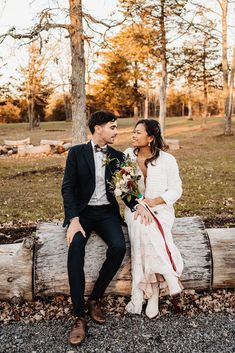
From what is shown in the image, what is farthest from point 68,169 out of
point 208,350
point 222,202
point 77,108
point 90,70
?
point 90,70

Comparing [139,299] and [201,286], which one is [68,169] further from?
[201,286]

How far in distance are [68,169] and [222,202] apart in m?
5.48

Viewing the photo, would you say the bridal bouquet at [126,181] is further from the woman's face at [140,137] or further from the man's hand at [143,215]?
the woman's face at [140,137]

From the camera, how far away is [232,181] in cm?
1204

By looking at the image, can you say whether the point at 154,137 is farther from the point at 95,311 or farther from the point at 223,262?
the point at 95,311

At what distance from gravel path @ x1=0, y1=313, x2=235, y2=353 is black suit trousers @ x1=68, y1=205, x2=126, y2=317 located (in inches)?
13.1

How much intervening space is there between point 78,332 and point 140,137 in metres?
2.47

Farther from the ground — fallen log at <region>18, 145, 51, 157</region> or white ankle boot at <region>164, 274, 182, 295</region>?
white ankle boot at <region>164, 274, 182, 295</region>

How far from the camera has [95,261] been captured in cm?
455

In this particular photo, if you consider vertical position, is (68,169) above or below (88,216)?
above

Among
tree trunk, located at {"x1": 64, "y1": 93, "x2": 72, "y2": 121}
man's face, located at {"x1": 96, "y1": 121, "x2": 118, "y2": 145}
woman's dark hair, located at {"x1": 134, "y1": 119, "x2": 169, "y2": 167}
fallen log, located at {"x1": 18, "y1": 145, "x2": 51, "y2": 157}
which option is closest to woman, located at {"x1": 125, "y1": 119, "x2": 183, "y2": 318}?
woman's dark hair, located at {"x1": 134, "y1": 119, "x2": 169, "y2": 167}

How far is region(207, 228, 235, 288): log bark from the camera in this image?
4746 mm

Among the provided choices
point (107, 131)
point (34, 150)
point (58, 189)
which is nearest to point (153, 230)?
point (107, 131)

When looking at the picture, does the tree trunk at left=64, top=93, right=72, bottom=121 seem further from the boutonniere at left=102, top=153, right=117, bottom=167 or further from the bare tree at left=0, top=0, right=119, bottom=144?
the boutonniere at left=102, top=153, right=117, bottom=167
